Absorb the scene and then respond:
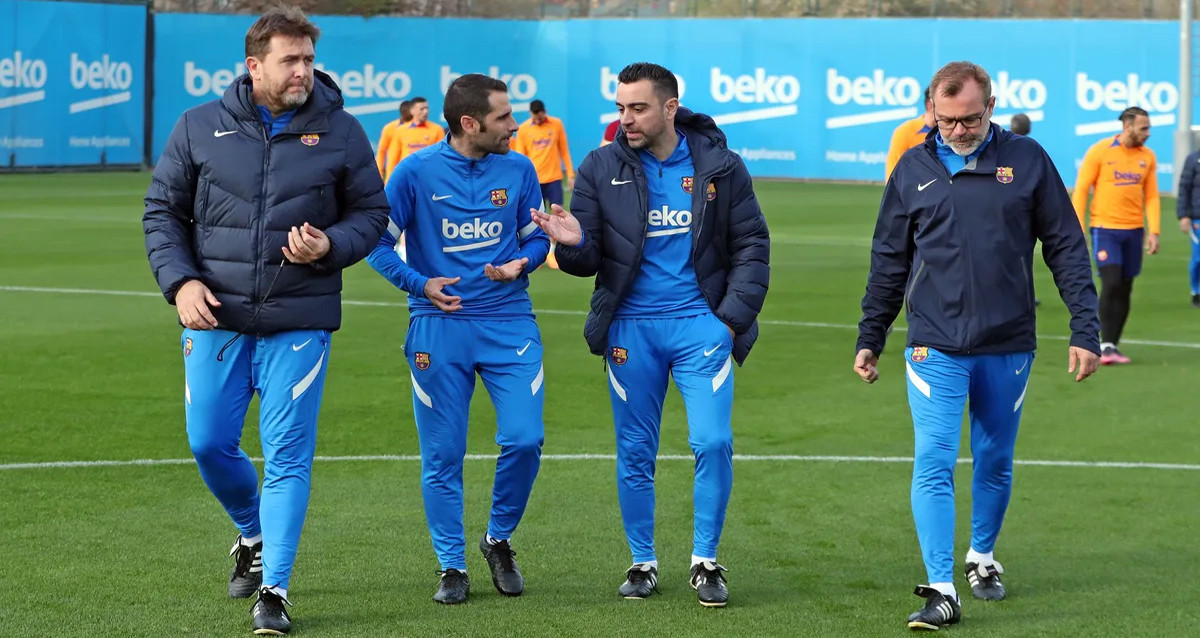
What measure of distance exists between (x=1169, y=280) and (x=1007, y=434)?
1466 cm

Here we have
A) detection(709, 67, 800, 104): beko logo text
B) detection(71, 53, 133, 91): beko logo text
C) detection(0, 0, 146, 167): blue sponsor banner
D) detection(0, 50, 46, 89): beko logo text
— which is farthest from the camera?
detection(709, 67, 800, 104): beko logo text

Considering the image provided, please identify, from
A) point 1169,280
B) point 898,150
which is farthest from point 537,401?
point 1169,280

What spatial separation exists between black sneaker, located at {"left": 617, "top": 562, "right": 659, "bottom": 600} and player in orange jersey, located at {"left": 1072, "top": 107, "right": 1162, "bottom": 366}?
8013mm

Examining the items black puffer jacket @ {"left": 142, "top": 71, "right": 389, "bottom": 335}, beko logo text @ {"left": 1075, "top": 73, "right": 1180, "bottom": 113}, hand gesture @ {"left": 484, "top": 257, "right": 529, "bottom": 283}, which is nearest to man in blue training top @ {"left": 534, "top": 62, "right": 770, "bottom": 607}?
hand gesture @ {"left": 484, "top": 257, "right": 529, "bottom": 283}

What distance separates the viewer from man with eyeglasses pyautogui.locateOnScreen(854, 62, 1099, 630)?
629 cm

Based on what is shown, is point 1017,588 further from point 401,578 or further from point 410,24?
point 410,24

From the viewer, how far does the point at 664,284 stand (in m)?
6.64

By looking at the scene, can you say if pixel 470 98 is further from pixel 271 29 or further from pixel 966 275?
pixel 966 275

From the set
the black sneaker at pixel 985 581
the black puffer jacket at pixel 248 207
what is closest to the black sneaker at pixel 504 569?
the black puffer jacket at pixel 248 207

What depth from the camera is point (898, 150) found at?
13.3m

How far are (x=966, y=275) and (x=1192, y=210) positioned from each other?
13035mm

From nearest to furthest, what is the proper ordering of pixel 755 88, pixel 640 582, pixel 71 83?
pixel 640 582, pixel 71 83, pixel 755 88

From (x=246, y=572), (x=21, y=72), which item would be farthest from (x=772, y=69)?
(x=246, y=572)

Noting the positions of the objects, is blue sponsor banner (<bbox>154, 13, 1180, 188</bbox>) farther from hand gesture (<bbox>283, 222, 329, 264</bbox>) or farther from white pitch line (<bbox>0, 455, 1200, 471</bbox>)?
hand gesture (<bbox>283, 222, 329, 264</bbox>)
